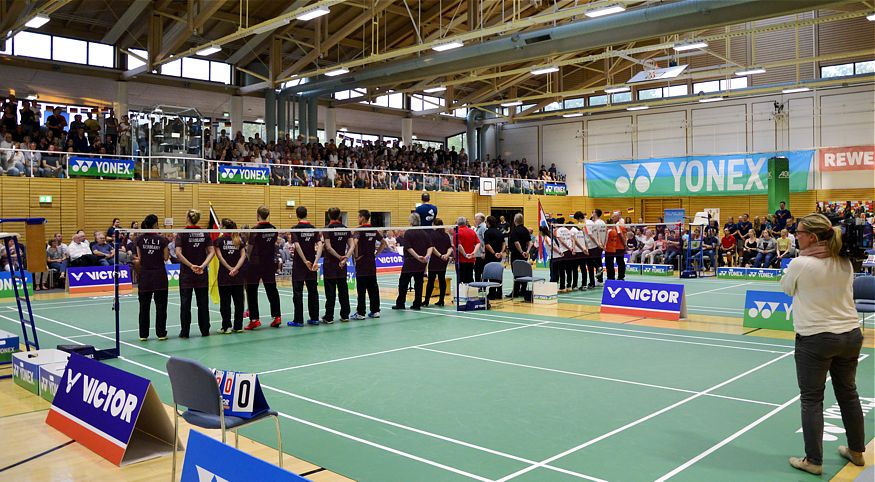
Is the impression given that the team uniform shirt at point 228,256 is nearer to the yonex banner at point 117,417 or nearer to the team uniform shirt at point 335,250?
the team uniform shirt at point 335,250

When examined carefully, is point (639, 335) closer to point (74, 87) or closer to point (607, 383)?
point (607, 383)

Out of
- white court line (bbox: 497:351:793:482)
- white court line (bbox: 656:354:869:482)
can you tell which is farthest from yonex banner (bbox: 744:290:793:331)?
white court line (bbox: 656:354:869:482)

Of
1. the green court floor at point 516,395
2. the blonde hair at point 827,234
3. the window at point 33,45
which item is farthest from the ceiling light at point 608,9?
the window at point 33,45

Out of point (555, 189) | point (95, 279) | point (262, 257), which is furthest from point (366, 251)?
point (555, 189)

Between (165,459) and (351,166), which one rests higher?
(351,166)

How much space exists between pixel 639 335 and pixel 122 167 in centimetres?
1781

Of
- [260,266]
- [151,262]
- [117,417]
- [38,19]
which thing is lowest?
[117,417]

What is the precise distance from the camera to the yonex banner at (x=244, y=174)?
24.7 metres

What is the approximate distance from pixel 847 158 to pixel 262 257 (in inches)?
1120

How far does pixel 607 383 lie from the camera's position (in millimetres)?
7781

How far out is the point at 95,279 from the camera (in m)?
18.2

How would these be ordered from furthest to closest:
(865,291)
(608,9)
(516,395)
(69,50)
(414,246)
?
(69,50) → (608,9) → (414,246) → (865,291) → (516,395)

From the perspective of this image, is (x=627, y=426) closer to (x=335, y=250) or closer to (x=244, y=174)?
(x=335, y=250)

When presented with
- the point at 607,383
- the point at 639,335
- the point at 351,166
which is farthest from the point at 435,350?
the point at 351,166
